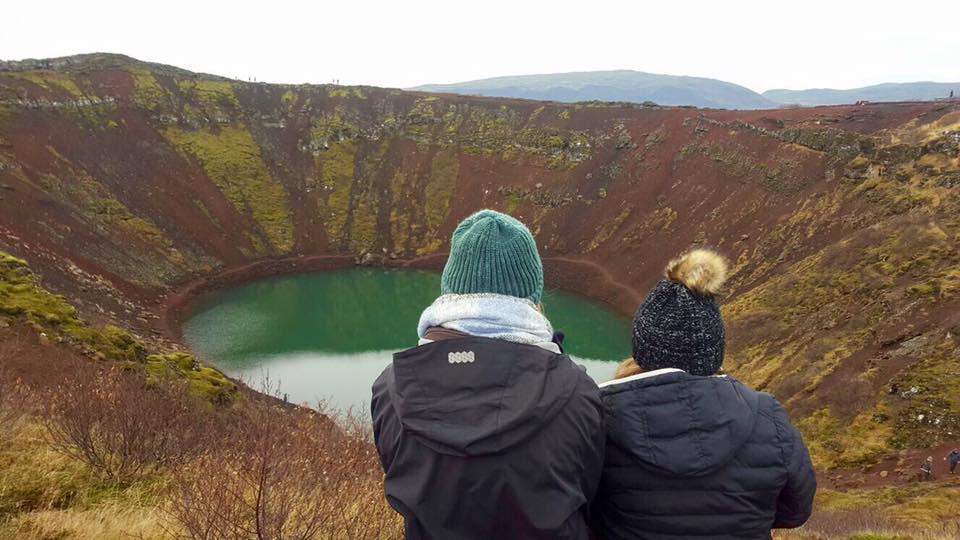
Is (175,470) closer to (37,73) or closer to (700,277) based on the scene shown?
(700,277)

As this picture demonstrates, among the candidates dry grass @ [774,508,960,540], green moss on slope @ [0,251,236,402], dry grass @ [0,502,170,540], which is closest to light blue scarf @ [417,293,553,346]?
dry grass @ [0,502,170,540]

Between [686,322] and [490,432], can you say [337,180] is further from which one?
[490,432]

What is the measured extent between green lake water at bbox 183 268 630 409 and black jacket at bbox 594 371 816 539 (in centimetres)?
2475

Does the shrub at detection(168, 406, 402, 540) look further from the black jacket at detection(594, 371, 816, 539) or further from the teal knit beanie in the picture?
the black jacket at detection(594, 371, 816, 539)

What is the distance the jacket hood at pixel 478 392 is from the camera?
230cm

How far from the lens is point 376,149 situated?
66.9 metres

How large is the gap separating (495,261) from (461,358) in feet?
1.86

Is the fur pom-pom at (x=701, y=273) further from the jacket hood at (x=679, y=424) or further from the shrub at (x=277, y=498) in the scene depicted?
the shrub at (x=277, y=498)

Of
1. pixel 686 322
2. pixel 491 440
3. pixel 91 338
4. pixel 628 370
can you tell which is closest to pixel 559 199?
pixel 91 338

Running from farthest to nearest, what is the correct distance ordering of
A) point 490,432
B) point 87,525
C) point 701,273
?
point 87,525 < point 701,273 < point 490,432

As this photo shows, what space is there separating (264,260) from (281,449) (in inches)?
1921

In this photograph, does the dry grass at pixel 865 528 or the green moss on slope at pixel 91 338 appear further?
the green moss on slope at pixel 91 338

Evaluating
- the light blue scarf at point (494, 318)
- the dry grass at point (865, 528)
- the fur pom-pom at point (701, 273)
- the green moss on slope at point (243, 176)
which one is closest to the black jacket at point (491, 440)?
the light blue scarf at point (494, 318)

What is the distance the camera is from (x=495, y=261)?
113 inches
